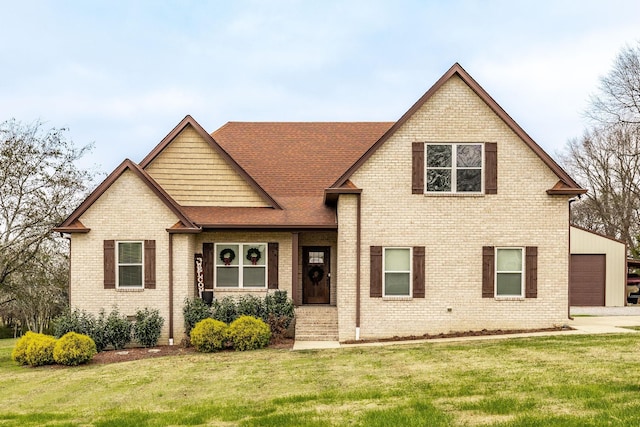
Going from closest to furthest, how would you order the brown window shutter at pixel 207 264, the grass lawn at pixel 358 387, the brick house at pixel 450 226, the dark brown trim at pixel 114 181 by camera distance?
the grass lawn at pixel 358 387 < the brick house at pixel 450 226 < the dark brown trim at pixel 114 181 < the brown window shutter at pixel 207 264

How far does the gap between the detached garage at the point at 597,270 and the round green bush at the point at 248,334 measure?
1897 centimetres

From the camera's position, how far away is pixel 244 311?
17.5 meters

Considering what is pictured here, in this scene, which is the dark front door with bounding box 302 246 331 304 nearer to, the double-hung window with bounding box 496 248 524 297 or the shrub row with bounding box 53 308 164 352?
the shrub row with bounding box 53 308 164 352

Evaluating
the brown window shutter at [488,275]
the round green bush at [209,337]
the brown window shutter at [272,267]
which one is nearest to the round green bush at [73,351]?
the round green bush at [209,337]

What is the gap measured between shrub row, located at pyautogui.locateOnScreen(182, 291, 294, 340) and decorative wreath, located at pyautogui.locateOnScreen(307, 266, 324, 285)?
2250 millimetres

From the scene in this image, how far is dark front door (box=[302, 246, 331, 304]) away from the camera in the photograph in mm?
20047

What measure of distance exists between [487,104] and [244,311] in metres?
9.09

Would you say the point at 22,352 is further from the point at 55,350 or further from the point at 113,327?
the point at 113,327

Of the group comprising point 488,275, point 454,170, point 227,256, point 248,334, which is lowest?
point 248,334

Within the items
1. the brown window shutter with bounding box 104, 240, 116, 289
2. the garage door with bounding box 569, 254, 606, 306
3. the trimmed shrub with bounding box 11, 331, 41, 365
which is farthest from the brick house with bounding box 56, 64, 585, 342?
the garage door with bounding box 569, 254, 606, 306

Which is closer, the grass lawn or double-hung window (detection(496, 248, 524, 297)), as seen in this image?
the grass lawn

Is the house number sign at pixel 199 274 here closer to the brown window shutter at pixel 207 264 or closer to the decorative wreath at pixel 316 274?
the brown window shutter at pixel 207 264

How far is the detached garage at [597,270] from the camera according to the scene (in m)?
29.1

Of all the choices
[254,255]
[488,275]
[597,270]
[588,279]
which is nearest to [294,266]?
[254,255]
